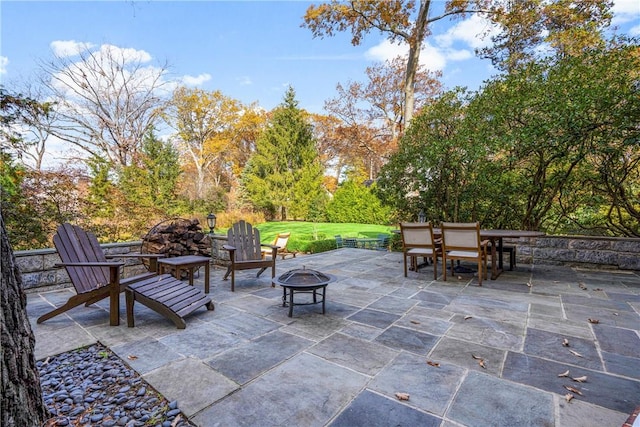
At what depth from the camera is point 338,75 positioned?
53.2 feet

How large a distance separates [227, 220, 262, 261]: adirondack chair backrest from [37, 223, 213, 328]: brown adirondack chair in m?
1.06

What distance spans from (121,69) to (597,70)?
52.9 feet

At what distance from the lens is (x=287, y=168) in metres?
18.9

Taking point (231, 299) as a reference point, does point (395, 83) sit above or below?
above

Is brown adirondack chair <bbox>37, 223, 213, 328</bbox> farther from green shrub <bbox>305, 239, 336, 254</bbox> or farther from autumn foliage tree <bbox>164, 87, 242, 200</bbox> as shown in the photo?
autumn foliage tree <bbox>164, 87, 242, 200</bbox>

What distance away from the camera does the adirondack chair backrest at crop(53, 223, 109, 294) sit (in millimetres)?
2742

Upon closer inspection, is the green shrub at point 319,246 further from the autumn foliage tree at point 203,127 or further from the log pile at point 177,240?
the autumn foliage tree at point 203,127

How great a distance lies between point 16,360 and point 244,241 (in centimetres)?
303

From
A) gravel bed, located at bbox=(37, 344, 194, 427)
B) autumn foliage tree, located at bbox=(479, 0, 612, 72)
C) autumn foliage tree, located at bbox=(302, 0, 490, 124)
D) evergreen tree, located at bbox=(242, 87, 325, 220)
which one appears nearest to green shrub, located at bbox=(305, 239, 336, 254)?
autumn foliage tree, located at bbox=(302, 0, 490, 124)

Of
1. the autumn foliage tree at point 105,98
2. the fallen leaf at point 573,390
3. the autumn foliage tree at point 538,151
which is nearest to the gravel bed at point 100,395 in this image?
the fallen leaf at point 573,390

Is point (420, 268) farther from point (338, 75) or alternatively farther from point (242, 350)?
point (338, 75)

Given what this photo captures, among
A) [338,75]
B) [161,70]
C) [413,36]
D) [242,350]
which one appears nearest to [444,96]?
[413,36]

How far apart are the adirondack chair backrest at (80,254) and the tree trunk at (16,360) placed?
168cm

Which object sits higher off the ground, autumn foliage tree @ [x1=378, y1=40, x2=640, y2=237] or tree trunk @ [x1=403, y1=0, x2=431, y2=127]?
tree trunk @ [x1=403, y1=0, x2=431, y2=127]
